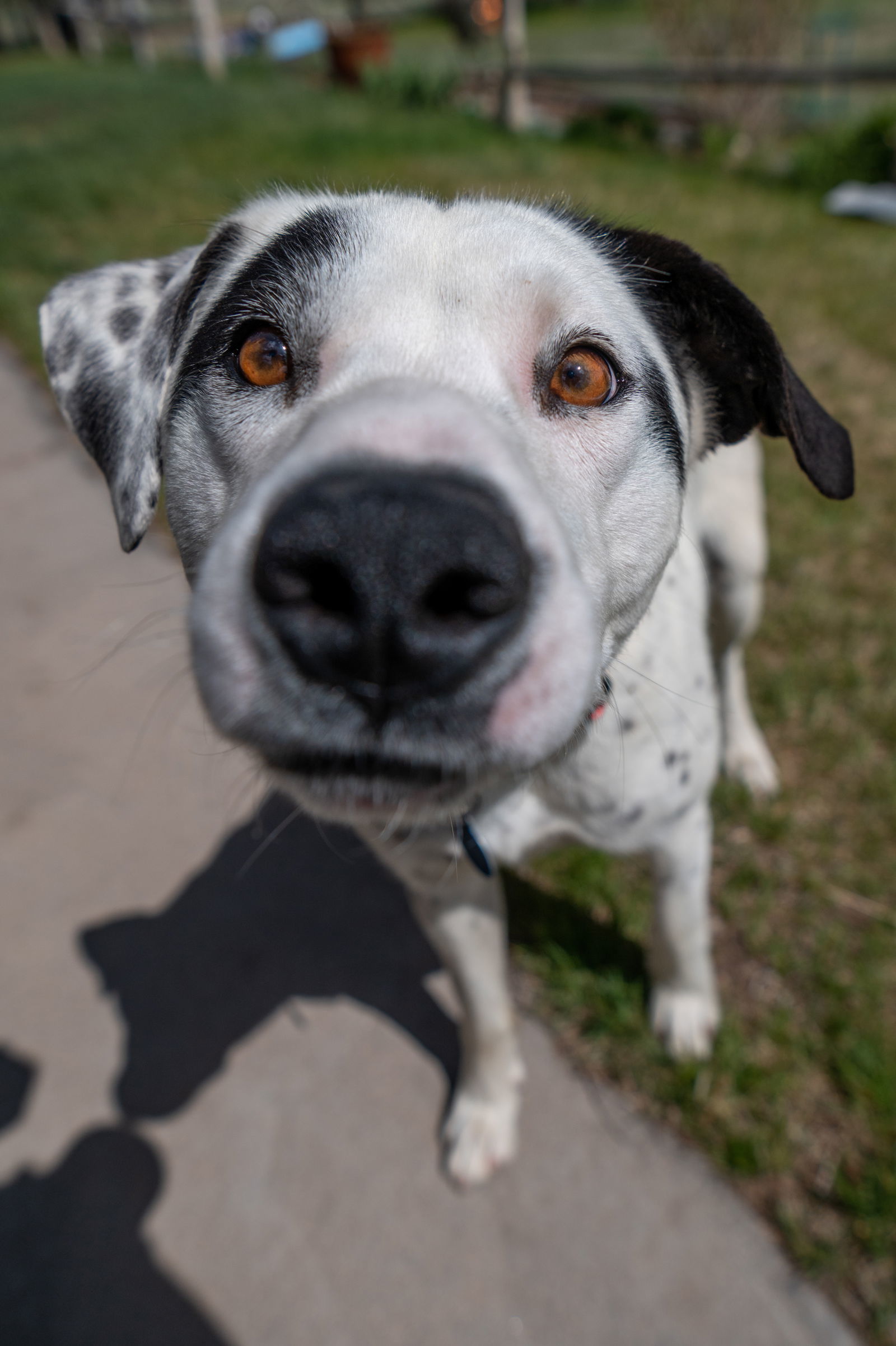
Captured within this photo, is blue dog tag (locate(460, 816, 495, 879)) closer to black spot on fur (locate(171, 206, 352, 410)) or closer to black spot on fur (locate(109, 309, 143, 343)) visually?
black spot on fur (locate(171, 206, 352, 410))

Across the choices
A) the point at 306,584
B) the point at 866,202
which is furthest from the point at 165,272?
the point at 866,202

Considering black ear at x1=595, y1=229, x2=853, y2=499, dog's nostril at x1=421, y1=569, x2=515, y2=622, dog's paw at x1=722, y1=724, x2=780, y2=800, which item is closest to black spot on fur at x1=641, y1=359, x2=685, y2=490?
black ear at x1=595, y1=229, x2=853, y2=499

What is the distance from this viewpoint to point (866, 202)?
9234 millimetres

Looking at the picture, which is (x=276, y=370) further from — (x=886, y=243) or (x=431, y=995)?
(x=886, y=243)

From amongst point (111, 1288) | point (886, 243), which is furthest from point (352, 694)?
point (886, 243)

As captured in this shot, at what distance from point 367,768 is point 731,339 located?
4.19 feet

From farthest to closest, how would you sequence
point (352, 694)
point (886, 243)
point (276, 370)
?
point (886, 243), point (276, 370), point (352, 694)

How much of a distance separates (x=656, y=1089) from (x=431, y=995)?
31.1 inches

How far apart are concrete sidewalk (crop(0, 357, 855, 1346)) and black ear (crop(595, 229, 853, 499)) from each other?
1.26 m

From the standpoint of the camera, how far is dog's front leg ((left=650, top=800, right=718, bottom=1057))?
7.45ft

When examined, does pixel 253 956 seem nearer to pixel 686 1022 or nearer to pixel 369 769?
pixel 686 1022

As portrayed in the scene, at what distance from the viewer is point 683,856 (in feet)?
7.49

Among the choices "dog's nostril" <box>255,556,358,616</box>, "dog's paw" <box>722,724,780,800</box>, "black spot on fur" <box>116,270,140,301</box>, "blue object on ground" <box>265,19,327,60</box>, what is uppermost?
"blue object on ground" <box>265,19,327,60</box>

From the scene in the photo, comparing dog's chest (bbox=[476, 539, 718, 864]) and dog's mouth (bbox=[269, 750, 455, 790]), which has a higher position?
dog's mouth (bbox=[269, 750, 455, 790])
